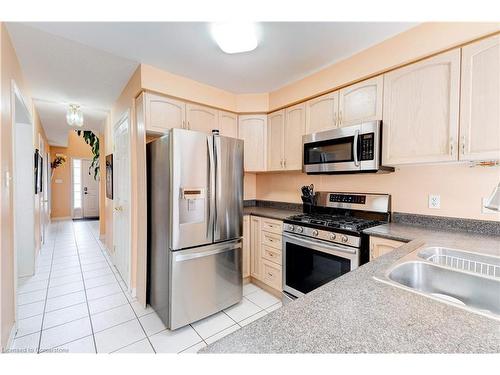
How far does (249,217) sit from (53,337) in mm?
2005

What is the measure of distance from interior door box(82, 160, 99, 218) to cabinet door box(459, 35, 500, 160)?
897cm

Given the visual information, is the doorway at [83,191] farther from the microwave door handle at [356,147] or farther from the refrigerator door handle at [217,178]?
the microwave door handle at [356,147]

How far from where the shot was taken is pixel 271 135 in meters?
2.90

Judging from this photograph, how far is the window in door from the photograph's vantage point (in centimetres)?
756

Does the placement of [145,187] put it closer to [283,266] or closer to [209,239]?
[209,239]

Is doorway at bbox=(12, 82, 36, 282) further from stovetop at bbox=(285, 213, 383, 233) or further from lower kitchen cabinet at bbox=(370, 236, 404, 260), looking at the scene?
lower kitchen cabinet at bbox=(370, 236, 404, 260)

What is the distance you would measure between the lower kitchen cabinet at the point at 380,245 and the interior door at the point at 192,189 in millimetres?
1317

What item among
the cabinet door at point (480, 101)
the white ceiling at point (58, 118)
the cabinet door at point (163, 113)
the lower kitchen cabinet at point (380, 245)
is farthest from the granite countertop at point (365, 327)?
the white ceiling at point (58, 118)

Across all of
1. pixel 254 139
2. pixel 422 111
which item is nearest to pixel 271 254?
pixel 254 139

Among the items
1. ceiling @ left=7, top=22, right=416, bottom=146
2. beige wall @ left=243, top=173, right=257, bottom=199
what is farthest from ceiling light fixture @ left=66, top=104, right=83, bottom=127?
beige wall @ left=243, top=173, right=257, bottom=199

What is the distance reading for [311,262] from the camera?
2082 millimetres

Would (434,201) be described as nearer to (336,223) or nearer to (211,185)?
(336,223)

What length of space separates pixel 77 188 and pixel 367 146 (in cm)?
882
